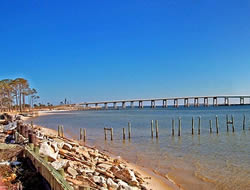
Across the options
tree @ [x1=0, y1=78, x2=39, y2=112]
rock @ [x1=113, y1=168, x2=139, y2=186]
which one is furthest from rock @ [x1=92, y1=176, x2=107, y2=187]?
tree @ [x1=0, y1=78, x2=39, y2=112]

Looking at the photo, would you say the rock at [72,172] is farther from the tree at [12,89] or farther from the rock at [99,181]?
the tree at [12,89]

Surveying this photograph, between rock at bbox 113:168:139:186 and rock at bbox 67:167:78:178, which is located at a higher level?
rock at bbox 67:167:78:178

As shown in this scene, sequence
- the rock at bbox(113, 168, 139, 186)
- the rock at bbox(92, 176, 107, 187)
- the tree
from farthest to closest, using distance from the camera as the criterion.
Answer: the tree < the rock at bbox(113, 168, 139, 186) < the rock at bbox(92, 176, 107, 187)

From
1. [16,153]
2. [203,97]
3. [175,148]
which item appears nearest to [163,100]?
[203,97]

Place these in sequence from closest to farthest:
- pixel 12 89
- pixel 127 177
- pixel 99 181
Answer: pixel 99 181, pixel 127 177, pixel 12 89

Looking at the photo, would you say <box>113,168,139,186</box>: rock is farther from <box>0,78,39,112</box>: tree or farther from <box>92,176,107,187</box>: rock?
<box>0,78,39,112</box>: tree

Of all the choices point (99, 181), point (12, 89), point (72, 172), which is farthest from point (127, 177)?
point (12, 89)

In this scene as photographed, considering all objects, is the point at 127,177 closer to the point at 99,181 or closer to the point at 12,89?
the point at 99,181

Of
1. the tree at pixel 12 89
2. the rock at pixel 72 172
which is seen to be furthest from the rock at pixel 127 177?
the tree at pixel 12 89

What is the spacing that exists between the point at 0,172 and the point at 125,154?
1069 cm

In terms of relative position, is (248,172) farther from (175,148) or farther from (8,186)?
(8,186)

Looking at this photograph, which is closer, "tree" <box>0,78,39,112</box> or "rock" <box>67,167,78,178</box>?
"rock" <box>67,167,78,178</box>

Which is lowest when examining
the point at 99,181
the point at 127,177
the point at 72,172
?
the point at 127,177

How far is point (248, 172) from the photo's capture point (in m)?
11.9
